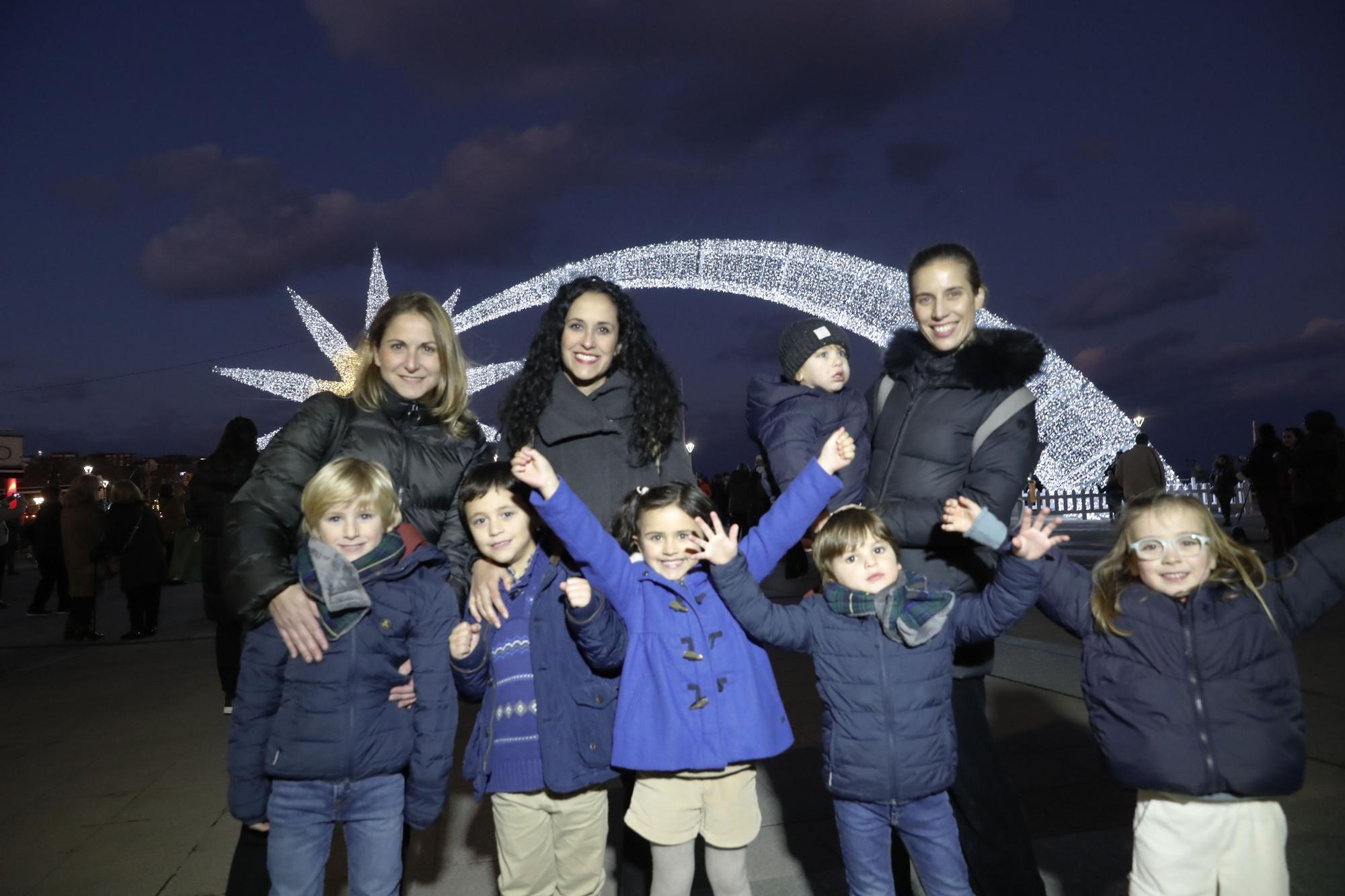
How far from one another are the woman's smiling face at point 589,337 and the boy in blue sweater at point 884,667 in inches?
28.9

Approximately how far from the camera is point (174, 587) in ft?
59.3

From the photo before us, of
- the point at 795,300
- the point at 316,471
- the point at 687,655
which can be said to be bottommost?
the point at 687,655

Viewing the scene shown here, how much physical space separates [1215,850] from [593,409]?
88.0 inches

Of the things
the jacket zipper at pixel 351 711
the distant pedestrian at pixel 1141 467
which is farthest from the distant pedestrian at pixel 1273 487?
the jacket zipper at pixel 351 711

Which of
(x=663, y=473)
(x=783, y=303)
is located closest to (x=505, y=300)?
(x=783, y=303)

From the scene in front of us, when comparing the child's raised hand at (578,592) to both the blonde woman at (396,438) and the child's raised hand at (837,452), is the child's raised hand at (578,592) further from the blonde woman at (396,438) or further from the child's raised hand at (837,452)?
the child's raised hand at (837,452)

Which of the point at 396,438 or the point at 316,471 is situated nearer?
the point at 316,471

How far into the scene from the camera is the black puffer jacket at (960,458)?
2.69 m

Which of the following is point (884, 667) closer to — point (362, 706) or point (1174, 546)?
point (1174, 546)

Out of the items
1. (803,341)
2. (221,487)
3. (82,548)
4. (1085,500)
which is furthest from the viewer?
(1085,500)

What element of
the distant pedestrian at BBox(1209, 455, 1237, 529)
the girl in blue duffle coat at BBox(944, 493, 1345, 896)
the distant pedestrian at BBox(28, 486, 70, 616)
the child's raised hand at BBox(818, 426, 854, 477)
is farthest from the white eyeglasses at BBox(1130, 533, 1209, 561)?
the distant pedestrian at BBox(1209, 455, 1237, 529)

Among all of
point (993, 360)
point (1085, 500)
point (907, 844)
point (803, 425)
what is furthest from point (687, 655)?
point (1085, 500)

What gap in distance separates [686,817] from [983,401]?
159 cm

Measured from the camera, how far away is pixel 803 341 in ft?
11.3
